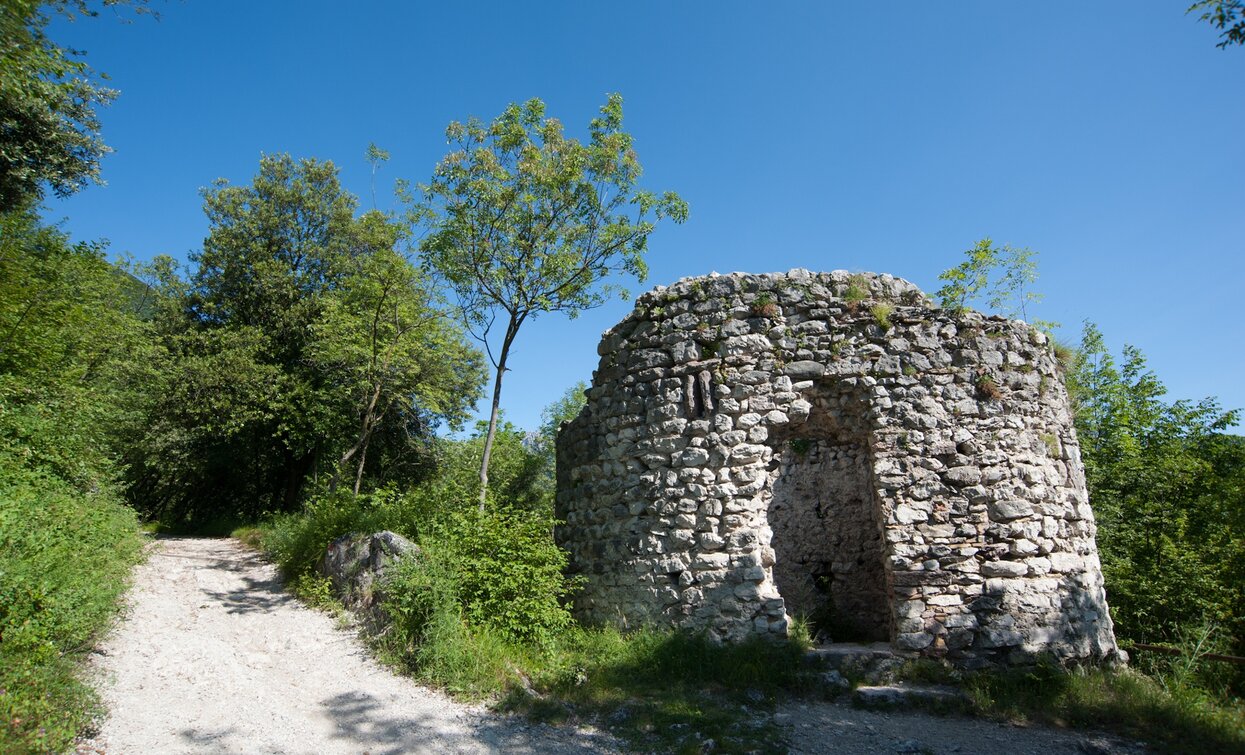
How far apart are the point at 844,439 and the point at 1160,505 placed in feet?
34.6

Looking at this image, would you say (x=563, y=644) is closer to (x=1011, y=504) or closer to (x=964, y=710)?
(x=964, y=710)

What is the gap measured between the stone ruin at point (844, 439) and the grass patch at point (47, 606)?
4.96m

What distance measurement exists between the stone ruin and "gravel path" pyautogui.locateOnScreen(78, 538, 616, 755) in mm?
2432

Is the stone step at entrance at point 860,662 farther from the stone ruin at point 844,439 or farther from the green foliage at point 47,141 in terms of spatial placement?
the green foliage at point 47,141

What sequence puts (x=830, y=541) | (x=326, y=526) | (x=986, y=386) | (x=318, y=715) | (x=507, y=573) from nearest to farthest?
(x=318, y=715) < (x=507, y=573) < (x=986, y=386) < (x=326, y=526) < (x=830, y=541)

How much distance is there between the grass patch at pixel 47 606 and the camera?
4.00 meters

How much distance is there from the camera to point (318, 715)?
207 inches

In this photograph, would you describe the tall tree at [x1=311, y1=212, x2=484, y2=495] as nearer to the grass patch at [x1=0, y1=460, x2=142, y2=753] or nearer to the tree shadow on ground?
the grass patch at [x1=0, y1=460, x2=142, y2=753]

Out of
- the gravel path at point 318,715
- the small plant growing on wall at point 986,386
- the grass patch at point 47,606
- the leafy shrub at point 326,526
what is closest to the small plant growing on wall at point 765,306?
the small plant growing on wall at point 986,386

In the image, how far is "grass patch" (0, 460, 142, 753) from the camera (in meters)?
4.00

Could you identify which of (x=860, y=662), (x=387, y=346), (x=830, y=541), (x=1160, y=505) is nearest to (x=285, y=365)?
(x=387, y=346)

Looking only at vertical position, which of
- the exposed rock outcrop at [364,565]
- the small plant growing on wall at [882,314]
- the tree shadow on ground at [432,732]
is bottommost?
the tree shadow on ground at [432,732]

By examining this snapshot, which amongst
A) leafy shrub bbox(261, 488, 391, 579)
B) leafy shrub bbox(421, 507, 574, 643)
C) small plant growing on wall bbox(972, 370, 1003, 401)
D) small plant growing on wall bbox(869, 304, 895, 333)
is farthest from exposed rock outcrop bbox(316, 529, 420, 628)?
small plant growing on wall bbox(972, 370, 1003, 401)

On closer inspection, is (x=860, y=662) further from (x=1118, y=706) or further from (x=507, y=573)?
(x=507, y=573)
